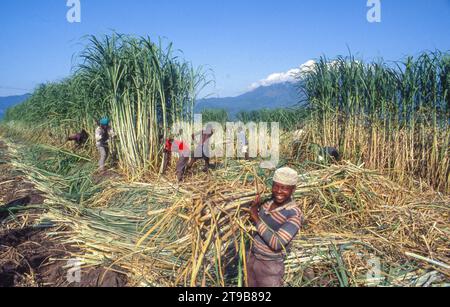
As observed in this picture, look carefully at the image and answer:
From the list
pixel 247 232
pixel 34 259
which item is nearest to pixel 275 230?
pixel 247 232

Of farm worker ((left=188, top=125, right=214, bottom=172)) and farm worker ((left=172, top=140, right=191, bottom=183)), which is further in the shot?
farm worker ((left=188, top=125, right=214, bottom=172))

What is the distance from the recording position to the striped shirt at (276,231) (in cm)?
204

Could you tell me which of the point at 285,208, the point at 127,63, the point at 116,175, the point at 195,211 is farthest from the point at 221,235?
the point at 127,63

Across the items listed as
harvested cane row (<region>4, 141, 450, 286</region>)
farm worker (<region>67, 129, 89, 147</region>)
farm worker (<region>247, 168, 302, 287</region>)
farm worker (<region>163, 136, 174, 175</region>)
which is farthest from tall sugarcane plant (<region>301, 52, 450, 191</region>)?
farm worker (<region>67, 129, 89, 147</region>)

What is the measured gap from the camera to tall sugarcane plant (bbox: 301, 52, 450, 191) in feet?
17.0

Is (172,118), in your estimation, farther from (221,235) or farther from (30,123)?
(30,123)

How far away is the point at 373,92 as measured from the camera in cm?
573

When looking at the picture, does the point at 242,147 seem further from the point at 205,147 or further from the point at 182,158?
the point at 182,158

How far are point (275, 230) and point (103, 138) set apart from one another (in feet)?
16.9

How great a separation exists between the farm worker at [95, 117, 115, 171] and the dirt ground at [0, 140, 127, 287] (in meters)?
2.12

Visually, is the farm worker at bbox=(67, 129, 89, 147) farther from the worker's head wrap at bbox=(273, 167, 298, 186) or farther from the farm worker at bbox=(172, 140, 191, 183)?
the worker's head wrap at bbox=(273, 167, 298, 186)

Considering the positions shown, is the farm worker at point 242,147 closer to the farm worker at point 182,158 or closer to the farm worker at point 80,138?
the farm worker at point 182,158

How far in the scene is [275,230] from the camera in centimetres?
216

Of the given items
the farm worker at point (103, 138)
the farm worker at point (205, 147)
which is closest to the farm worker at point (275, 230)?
the farm worker at point (205, 147)
